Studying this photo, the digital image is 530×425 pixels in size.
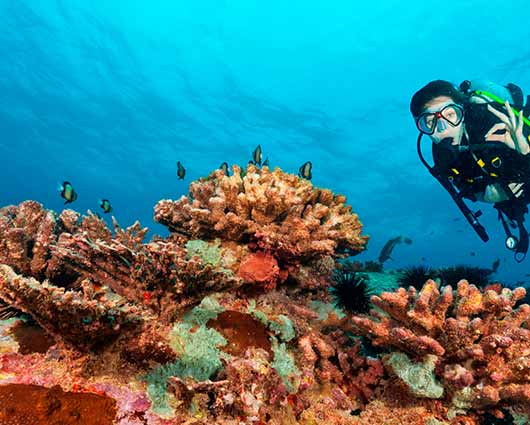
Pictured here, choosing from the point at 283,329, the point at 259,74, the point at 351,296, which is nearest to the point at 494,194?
the point at 351,296

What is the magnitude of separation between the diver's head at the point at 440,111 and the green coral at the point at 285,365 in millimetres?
5536

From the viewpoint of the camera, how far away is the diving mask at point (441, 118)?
622cm

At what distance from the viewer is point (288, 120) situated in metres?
45.0

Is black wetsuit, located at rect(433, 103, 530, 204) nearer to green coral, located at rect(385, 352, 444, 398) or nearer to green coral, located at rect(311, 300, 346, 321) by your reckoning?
green coral, located at rect(311, 300, 346, 321)

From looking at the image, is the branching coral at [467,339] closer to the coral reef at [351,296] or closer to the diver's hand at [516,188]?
the coral reef at [351,296]

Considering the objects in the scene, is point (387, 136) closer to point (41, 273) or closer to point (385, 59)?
point (385, 59)

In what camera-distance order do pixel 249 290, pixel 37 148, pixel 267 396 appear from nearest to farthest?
pixel 267 396 < pixel 249 290 < pixel 37 148

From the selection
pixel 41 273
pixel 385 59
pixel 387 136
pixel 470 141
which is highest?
pixel 385 59

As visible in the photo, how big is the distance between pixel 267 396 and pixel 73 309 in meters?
1.67

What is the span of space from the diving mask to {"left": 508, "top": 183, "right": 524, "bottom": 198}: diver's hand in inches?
63.0

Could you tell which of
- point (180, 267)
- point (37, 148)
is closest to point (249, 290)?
point (180, 267)

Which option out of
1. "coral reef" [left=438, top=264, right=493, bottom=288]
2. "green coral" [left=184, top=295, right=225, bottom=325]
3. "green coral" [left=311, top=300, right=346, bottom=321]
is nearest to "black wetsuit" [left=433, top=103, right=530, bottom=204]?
"coral reef" [left=438, top=264, right=493, bottom=288]

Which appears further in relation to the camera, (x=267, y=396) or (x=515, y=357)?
(x=515, y=357)

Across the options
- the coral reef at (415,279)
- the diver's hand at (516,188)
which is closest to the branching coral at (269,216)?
the coral reef at (415,279)
